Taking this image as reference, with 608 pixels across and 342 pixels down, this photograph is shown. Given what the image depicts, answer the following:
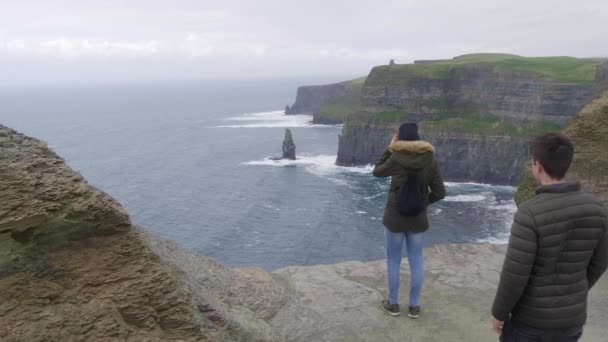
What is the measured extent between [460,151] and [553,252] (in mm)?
87228

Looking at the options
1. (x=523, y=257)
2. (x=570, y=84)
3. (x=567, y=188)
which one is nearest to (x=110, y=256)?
(x=523, y=257)

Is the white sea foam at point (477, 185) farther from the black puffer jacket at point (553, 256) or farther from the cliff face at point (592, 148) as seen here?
the black puffer jacket at point (553, 256)

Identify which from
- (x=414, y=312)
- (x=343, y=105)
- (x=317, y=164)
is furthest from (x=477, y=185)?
(x=343, y=105)

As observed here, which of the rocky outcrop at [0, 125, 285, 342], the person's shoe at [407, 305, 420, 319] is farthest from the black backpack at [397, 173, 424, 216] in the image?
the rocky outcrop at [0, 125, 285, 342]

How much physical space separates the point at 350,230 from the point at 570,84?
57034 mm

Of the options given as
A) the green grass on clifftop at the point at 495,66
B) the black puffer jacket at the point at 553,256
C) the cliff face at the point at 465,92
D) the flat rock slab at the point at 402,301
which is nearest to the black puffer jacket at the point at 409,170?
the flat rock slab at the point at 402,301

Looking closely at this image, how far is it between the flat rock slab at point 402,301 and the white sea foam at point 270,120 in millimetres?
137035

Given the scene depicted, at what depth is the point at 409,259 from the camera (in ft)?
24.0

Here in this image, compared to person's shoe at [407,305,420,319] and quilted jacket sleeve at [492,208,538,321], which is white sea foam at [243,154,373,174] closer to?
person's shoe at [407,305,420,319]

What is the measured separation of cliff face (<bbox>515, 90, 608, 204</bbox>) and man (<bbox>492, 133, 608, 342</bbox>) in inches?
248

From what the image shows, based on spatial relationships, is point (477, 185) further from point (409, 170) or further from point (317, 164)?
point (409, 170)

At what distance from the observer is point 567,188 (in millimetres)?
3992

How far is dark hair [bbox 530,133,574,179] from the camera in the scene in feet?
12.9

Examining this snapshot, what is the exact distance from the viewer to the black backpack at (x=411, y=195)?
6699 millimetres
